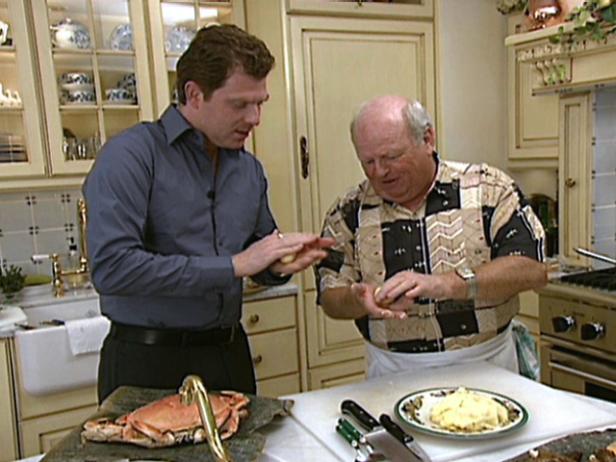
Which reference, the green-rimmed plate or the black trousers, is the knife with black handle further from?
the black trousers

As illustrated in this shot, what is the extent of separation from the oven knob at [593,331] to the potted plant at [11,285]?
209cm

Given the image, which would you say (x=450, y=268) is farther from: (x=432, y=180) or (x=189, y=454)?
(x=189, y=454)

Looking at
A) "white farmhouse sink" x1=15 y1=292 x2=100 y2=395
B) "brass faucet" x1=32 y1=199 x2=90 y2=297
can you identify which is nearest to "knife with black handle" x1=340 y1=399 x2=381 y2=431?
Result: "white farmhouse sink" x1=15 y1=292 x2=100 y2=395

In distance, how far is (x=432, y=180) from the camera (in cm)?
159

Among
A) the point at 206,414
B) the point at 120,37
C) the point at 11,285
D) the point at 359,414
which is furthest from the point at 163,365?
the point at 120,37

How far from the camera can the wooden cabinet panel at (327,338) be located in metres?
2.81

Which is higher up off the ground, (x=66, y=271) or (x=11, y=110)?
(x=11, y=110)

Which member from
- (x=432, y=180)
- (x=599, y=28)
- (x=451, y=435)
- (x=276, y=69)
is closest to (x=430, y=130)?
(x=432, y=180)

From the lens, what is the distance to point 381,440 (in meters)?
1.04

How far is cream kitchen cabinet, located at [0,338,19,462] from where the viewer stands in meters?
2.19

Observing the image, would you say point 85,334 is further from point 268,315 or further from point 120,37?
point 120,37

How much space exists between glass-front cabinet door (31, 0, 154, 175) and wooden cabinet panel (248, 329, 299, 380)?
1001 millimetres

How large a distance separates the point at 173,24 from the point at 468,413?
2176mm

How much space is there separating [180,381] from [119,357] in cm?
15
